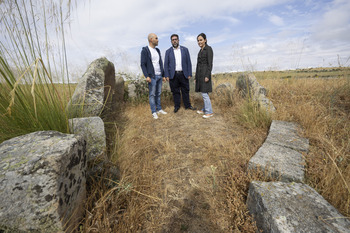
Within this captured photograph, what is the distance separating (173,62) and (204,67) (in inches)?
33.8

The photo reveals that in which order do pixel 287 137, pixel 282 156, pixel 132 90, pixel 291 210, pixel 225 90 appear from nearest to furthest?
pixel 291 210
pixel 282 156
pixel 287 137
pixel 225 90
pixel 132 90

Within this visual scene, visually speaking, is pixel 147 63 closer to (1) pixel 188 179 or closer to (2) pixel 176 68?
(2) pixel 176 68

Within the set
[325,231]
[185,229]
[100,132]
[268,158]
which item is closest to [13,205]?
[100,132]

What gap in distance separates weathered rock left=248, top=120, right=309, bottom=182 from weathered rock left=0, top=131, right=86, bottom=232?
1842 millimetres

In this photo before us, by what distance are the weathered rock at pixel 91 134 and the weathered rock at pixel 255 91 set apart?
10.0 ft

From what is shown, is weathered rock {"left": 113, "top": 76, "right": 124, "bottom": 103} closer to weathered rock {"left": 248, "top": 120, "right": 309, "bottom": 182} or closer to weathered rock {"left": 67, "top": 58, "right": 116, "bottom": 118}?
weathered rock {"left": 67, "top": 58, "right": 116, "bottom": 118}

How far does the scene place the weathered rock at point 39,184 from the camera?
2.90ft

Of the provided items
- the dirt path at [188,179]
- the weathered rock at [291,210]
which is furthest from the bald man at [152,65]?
the weathered rock at [291,210]

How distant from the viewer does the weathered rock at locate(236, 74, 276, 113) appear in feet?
11.1

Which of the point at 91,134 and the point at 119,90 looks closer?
the point at 91,134

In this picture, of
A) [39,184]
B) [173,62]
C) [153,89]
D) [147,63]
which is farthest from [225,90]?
[39,184]

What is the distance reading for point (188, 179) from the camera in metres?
1.99

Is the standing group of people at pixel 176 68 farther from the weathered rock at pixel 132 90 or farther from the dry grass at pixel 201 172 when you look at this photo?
the weathered rock at pixel 132 90

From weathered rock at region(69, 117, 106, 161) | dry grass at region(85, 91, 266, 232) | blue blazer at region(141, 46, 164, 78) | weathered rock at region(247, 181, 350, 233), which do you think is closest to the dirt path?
dry grass at region(85, 91, 266, 232)
